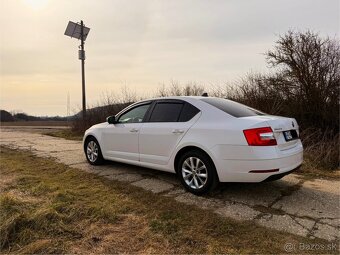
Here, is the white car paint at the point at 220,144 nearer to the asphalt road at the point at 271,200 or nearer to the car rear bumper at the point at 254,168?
the car rear bumper at the point at 254,168

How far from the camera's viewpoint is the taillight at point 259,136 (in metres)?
4.65

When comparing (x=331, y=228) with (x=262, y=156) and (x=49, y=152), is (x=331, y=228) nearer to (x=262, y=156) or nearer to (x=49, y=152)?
(x=262, y=156)

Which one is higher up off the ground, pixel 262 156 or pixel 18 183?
pixel 262 156

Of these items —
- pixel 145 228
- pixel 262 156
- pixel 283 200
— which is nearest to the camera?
pixel 145 228

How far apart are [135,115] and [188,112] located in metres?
1.44

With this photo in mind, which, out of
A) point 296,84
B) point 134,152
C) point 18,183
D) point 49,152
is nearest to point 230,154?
point 134,152

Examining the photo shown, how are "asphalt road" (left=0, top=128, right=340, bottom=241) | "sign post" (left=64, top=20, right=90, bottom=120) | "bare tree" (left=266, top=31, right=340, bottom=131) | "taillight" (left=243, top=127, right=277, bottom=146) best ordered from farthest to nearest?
1. "sign post" (left=64, top=20, right=90, bottom=120)
2. "bare tree" (left=266, top=31, right=340, bottom=131)
3. "taillight" (left=243, top=127, right=277, bottom=146)
4. "asphalt road" (left=0, top=128, right=340, bottom=241)

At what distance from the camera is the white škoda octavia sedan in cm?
470

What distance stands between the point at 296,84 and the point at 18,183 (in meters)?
10.8

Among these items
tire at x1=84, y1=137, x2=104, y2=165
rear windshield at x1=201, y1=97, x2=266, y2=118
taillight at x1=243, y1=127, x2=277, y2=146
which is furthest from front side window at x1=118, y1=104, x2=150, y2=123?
taillight at x1=243, y1=127, x2=277, y2=146

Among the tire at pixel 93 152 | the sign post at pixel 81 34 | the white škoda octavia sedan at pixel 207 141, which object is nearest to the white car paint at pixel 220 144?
the white škoda octavia sedan at pixel 207 141

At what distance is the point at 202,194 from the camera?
522cm

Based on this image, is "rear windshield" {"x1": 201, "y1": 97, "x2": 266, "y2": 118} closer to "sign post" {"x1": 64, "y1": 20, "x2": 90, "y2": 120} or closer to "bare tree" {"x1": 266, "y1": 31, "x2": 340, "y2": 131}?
"bare tree" {"x1": 266, "y1": 31, "x2": 340, "y2": 131}

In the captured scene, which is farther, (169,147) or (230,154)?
(169,147)
